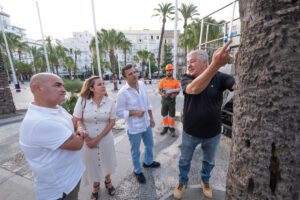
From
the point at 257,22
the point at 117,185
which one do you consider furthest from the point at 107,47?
the point at 257,22

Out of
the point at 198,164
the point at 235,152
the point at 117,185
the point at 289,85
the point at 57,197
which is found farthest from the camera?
the point at 198,164

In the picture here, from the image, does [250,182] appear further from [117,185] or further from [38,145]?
[117,185]

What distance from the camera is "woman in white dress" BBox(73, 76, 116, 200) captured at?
2.15 m

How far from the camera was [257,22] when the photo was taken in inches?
29.6

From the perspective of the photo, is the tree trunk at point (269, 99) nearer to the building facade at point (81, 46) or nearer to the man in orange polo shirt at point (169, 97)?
the man in orange polo shirt at point (169, 97)

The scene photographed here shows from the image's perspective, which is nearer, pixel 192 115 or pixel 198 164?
Answer: pixel 192 115

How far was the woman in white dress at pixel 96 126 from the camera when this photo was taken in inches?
84.5

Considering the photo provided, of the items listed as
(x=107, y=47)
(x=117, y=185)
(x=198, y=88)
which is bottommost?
(x=117, y=185)

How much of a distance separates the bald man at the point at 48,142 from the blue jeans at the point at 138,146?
116 cm

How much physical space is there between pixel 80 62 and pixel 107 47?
44.4m

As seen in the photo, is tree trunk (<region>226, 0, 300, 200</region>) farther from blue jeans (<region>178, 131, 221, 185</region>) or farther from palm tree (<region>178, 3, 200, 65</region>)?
palm tree (<region>178, 3, 200, 65</region>)

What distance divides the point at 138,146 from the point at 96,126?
850 mm

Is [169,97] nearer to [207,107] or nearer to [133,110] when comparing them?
[133,110]

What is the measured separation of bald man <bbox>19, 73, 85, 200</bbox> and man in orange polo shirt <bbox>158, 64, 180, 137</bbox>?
331 cm
